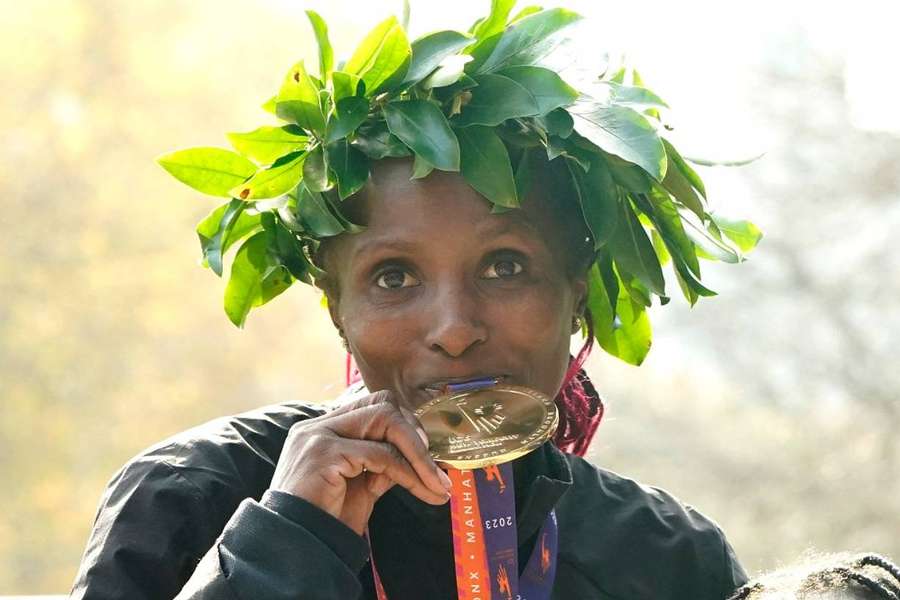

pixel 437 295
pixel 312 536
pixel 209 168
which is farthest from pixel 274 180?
pixel 312 536

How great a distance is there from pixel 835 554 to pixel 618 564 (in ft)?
2.83

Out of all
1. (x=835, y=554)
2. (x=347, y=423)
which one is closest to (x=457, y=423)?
(x=347, y=423)

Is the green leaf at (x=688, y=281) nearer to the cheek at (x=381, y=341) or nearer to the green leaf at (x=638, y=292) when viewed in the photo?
the green leaf at (x=638, y=292)

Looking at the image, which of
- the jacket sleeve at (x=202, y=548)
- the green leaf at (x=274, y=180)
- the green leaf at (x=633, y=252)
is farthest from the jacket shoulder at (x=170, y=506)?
the green leaf at (x=633, y=252)

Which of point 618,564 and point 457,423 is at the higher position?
point 457,423

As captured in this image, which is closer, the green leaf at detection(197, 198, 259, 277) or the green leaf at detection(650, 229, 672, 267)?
the green leaf at detection(197, 198, 259, 277)

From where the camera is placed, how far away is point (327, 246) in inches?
106

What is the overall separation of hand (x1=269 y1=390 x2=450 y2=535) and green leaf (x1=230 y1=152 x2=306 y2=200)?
0.53m

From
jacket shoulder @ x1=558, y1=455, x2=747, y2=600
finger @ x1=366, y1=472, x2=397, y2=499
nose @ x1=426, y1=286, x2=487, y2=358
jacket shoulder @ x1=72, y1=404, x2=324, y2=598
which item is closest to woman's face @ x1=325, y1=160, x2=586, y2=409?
nose @ x1=426, y1=286, x2=487, y2=358

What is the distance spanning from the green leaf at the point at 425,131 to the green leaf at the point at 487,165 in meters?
0.08

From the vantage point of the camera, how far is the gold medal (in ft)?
7.64

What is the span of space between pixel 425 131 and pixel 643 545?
108 centimetres

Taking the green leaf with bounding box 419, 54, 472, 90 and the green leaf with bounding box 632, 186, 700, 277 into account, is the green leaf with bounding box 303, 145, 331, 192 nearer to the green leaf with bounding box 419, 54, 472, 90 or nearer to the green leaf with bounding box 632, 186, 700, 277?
the green leaf with bounding box 419, 54, 472, 90

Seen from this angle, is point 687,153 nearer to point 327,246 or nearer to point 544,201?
point 544,201
